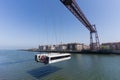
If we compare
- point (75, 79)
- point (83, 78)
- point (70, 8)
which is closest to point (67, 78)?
point (75, 79)

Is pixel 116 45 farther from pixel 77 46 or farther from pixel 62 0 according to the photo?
pixel 62 0

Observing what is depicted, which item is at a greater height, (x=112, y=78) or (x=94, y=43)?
(x=94, y=43)

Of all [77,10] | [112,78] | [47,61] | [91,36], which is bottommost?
[112,78]

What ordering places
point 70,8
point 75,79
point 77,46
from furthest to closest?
1. point 77,46
2. point 70,8
3. point 75,79

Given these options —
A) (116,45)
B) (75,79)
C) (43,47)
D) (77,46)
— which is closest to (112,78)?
(75,79)

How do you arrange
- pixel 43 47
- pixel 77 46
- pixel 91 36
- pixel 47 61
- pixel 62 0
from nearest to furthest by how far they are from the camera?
pixel 47 61 → pixel 62 0 → pixel 91 36 → pixel 77 46 → pixel 43 47

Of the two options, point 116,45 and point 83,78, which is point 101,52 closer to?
point 116,45

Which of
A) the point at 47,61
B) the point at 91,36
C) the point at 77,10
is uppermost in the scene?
the point at 77,10

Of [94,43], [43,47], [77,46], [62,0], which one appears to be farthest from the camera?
[43,47]

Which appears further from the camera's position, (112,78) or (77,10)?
(77,10)
